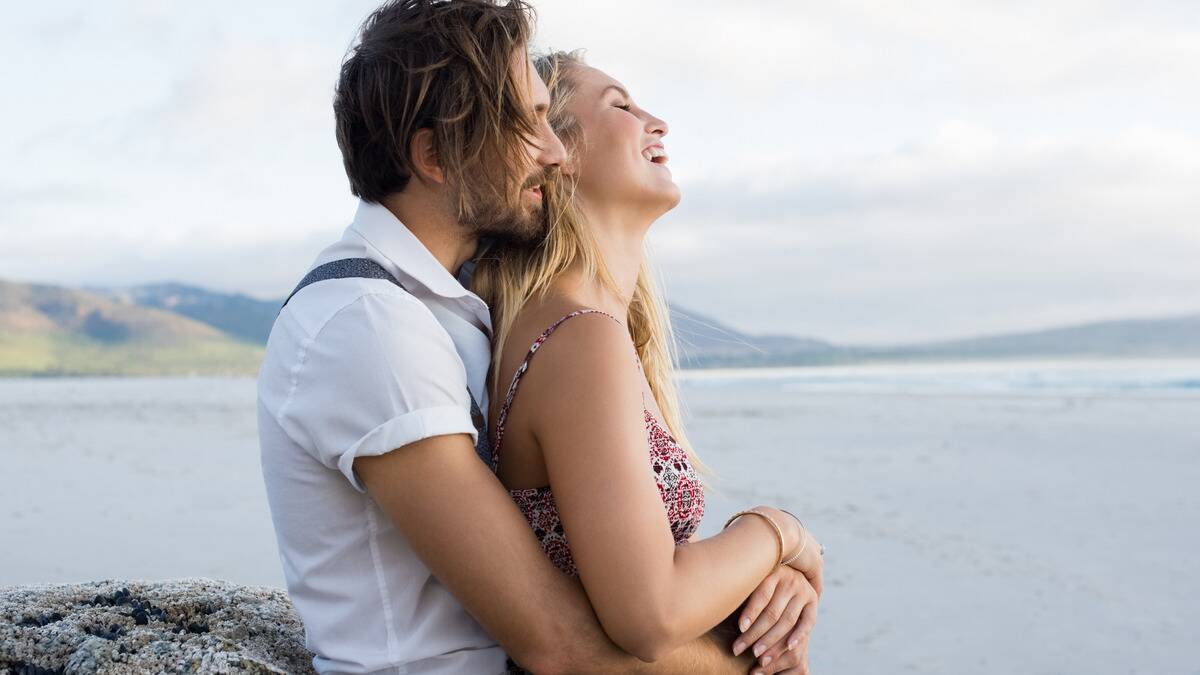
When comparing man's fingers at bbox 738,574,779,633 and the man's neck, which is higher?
the man's neck

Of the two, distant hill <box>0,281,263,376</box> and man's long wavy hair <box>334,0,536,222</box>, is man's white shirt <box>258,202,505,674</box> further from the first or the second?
distant hill <box>0,281,263,376</box>

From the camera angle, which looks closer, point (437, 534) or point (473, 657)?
point (437, 534)

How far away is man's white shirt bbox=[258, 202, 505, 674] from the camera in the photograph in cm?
174

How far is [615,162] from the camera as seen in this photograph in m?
2.60

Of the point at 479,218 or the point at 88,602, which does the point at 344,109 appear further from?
the point at 88,602

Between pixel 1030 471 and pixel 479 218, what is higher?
pixel 479 218

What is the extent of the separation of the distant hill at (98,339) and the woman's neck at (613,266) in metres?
71.4

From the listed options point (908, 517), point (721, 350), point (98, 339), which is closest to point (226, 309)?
point (98, 339)

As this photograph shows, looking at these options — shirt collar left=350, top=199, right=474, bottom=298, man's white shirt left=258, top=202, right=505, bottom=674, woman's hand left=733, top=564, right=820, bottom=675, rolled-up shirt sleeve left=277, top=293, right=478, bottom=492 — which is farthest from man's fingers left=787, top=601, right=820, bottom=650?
shirt collar left=350, top=199, right=474, bottom=298

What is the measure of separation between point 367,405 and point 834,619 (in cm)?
525

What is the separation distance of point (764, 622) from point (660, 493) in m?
0.34

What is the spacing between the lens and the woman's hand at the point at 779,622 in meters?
2.15

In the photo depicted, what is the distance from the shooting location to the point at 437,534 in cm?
177

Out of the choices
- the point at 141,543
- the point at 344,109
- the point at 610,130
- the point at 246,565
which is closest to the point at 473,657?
the point at 344,109
